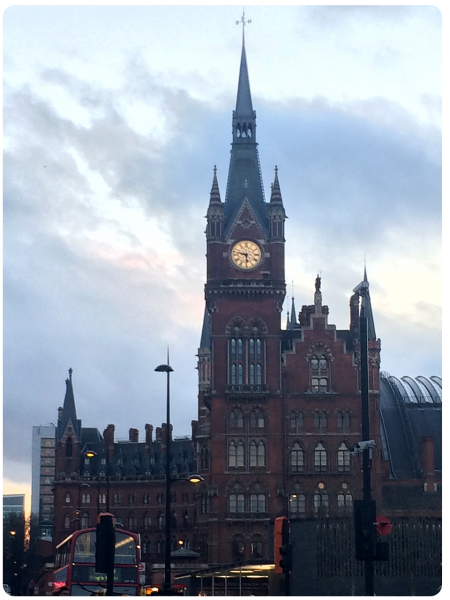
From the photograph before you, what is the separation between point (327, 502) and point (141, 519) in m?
54.4

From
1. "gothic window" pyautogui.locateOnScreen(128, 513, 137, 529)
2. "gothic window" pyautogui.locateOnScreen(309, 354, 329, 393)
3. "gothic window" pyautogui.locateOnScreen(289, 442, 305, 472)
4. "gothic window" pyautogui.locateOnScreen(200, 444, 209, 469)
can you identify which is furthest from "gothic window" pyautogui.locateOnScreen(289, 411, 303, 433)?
"gothic window" pyautogui.locateOnScreen(128, 513, 137, 529)

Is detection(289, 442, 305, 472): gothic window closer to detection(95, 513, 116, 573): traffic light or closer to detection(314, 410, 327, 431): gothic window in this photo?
detection(314, 410, 327, 431): gothic window

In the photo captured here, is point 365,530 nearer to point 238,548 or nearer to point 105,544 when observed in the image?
point 105,544

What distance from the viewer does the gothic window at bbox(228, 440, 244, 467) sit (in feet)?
353

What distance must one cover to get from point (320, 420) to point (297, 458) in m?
4.12

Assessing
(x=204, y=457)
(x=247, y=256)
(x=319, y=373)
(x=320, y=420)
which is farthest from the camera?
(x=204, y=457)

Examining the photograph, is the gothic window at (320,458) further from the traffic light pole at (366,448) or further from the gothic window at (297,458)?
the traffic light pole at (366,448)

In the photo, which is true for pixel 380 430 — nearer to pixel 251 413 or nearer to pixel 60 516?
pixel 251 413

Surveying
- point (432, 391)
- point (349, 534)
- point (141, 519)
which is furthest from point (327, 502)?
point (141, 519)

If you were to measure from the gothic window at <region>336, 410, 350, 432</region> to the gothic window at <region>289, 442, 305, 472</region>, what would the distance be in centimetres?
418

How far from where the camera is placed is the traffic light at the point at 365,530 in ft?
108

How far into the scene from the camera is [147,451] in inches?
6521

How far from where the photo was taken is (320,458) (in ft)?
357

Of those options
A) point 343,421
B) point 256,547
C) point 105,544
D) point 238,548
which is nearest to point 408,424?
point 343,421
